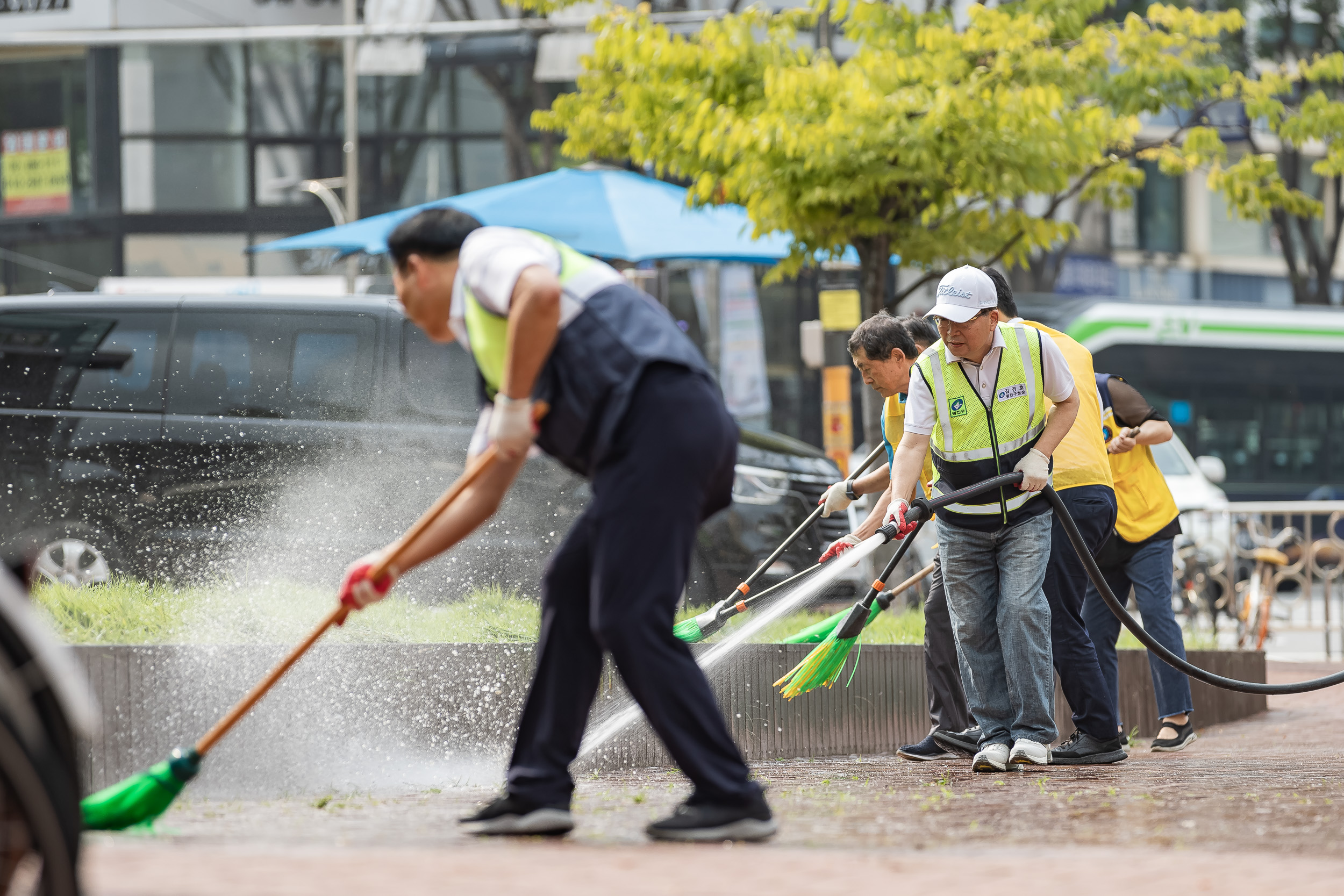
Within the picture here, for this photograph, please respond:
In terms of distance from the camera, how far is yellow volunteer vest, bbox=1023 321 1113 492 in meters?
6.07

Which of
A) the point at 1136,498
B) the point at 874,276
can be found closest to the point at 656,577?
the point at 1136,498

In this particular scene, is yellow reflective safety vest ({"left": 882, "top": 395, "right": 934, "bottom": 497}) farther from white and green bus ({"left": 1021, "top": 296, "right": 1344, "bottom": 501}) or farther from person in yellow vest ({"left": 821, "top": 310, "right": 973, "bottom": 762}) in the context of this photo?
white and green bus ({"left": 1021, "top": 296, "right": 1344, "bottom": 501})

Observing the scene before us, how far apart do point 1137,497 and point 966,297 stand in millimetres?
1935

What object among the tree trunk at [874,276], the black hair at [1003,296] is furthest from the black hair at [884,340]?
the tree trunk at [874,276]

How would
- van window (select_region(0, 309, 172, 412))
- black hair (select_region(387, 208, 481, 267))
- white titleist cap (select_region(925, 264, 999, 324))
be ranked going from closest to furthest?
1. black hair (select_region(387, 208, 481, 267))
2. white titleist cap (select_region(925, 264, 999, 324))
3. van window (select_region(0, 309, 172, 412))

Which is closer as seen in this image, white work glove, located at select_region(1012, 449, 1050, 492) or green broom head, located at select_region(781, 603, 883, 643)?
white work glove, located at select_region(1012, 449, 1050, 492)

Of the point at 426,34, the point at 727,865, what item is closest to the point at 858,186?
the point at 727,865

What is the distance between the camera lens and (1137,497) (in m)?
6.86

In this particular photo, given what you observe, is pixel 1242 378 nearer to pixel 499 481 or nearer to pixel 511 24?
pixel 511 24

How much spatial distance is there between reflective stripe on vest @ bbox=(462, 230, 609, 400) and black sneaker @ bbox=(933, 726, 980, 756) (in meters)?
2.93

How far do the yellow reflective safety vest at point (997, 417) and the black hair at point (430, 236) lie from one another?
87.9 inches

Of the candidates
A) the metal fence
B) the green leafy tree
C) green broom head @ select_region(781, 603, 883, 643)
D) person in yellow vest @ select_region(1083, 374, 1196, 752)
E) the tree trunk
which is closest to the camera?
green broom head @ select_region(781, 603, 883, 643)

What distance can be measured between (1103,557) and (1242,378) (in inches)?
587

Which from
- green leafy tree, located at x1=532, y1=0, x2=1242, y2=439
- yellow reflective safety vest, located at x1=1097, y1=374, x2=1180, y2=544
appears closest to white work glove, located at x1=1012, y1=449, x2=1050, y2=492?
yellow reflective safety vest, located at x1=1097, y1=374, x2=1180, y2=544
